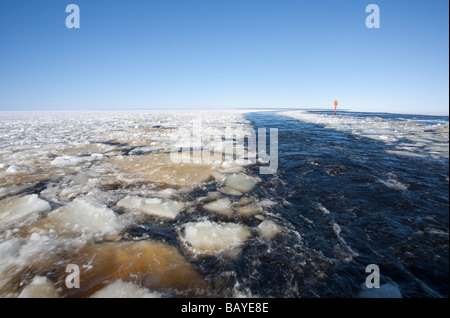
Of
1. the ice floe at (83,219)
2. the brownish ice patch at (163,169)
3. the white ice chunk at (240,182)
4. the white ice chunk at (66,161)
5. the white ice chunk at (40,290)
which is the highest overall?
the white ice chunk at (66,161)

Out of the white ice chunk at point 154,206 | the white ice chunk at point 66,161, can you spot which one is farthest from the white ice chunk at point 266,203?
the white ice chunk at point 66,161

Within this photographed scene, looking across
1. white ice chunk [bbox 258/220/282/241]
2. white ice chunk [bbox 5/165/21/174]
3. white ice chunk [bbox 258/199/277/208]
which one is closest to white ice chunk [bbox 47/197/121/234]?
white ice chunk [bbox 258/220/282/241]

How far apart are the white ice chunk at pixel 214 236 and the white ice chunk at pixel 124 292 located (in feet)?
2.05

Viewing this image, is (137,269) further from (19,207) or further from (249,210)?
(19,207)

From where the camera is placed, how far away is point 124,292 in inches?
61.8

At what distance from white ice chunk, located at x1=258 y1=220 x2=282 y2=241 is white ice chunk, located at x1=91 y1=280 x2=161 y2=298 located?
1280 millimetres

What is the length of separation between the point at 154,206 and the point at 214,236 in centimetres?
118

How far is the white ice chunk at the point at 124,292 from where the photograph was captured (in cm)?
154

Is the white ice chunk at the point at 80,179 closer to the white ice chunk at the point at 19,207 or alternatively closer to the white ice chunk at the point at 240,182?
the white ice chunk at the point at 19,207

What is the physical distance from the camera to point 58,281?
169 cm

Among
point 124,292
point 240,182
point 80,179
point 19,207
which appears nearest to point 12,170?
point 80,179
